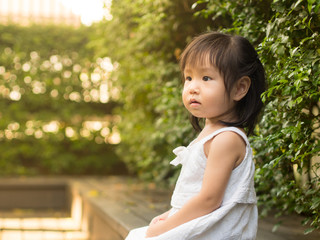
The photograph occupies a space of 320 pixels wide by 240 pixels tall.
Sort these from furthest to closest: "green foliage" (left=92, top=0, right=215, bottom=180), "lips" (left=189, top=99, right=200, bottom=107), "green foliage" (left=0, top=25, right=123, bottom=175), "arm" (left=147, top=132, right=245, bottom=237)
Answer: "green foliage" (left=0, top=25, right=123, bottom=175) → "green foliage" (left=92, top=0, right=215, bottom=180) → "lips" (left=189, top=99, right=200, bottom=107) → "arm" (left=147, top=132, right=245, bottom=237)

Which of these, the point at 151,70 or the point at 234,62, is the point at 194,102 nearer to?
the point at 234,62

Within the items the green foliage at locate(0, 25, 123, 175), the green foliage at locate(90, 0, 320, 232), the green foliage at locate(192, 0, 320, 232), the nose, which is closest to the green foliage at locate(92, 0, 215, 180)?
the green foliage at locate(90, 0, 320, 232)

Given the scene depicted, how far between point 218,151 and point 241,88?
29 cm

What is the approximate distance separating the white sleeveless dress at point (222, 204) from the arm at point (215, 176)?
0.08 ft

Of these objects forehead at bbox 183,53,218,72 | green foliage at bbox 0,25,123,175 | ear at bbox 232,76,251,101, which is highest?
forehead at bbox 183,53,218,72

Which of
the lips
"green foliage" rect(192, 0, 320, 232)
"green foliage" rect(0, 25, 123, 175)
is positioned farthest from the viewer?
"green foliage" rect(0, 25, 123, 175)

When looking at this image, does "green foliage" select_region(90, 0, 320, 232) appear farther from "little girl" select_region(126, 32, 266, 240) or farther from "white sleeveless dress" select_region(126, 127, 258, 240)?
"white sleeveless dress" select_region(126, 127, 258, 240)

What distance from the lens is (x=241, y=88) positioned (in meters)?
1.82

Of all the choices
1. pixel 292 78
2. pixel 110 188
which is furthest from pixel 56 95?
pixel 292 78

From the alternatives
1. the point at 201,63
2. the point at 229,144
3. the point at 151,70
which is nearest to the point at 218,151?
the point at 229,144

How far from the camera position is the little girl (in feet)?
5.49

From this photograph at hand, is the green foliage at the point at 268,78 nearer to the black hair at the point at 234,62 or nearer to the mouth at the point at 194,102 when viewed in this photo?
the black hair at the point at 234,62

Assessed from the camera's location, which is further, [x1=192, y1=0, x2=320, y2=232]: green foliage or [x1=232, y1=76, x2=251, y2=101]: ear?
[x1=192, y1=0, x2=320, y2=232]: green foliage

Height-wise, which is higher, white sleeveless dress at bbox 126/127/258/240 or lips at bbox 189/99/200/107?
lips at bbox 189/99/200/107
